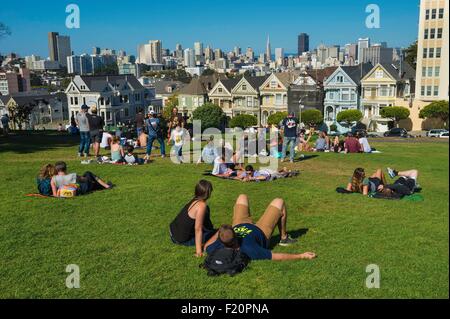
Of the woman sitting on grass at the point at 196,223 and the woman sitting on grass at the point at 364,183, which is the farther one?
the woman sitting on grass at the point at 364,183

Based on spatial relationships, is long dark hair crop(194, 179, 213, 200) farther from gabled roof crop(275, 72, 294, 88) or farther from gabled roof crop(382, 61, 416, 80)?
gabled roof crop(275, 72, 294, 88)

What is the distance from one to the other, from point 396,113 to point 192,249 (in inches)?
2155

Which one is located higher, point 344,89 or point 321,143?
point 344,89

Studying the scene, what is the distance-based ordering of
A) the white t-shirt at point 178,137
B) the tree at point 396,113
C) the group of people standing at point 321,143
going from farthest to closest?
the tree at point 396,113 < the white t-shirt at point 178,137 < the group of people standing at point 321,143

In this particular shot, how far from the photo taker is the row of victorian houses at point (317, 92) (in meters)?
66.1

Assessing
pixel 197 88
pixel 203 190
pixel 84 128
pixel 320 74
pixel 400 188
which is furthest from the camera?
pixel 197 88

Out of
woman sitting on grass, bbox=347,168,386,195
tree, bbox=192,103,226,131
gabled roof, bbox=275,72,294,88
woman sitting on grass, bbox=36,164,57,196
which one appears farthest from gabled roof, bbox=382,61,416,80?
woman sitting on grass, bbox=36,164,57,196

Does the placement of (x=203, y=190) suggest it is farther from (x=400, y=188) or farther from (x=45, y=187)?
(x=45, y=187)

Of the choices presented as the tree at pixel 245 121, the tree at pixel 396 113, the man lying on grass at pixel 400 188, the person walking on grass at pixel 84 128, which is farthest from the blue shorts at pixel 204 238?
the tree at pixel 245 121

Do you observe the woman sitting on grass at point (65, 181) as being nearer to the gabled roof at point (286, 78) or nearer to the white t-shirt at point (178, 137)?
the white t-shirt at point (178, 137)

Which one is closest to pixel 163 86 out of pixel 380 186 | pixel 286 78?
pixel 286 78

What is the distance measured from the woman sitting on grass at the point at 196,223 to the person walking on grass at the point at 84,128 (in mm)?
9994

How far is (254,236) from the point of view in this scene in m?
7.85
